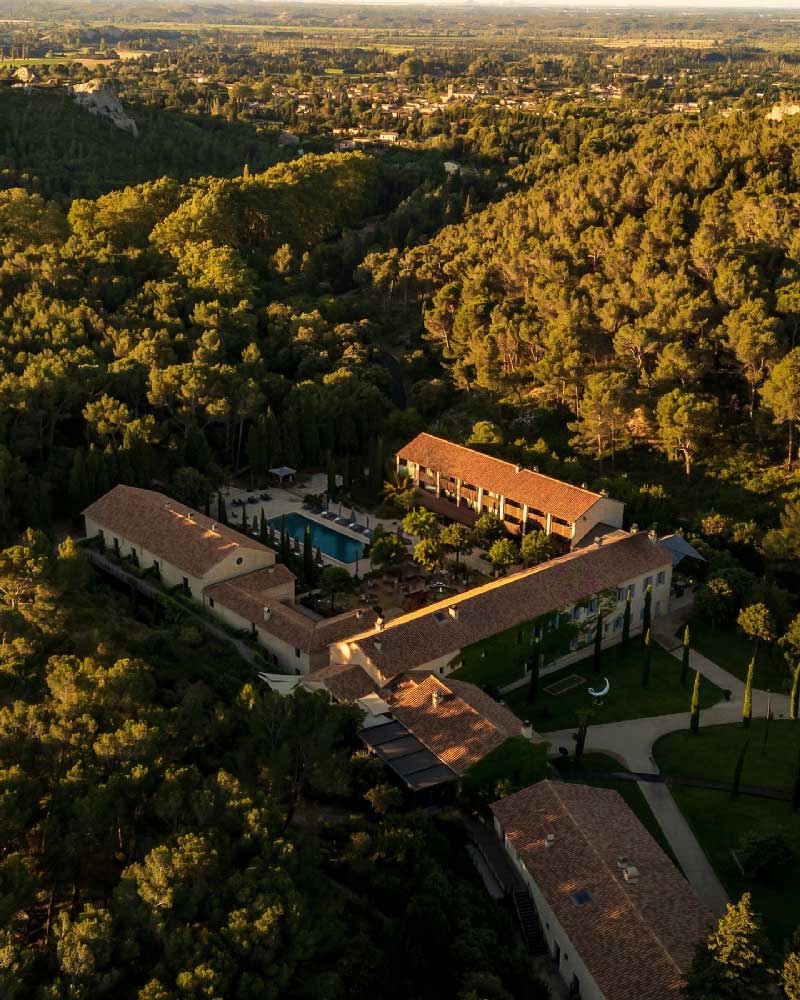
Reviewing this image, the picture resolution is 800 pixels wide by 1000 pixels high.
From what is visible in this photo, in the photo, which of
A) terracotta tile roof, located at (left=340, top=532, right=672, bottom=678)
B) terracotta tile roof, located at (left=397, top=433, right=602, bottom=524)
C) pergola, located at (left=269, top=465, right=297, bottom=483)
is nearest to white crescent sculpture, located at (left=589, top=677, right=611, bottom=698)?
terracotta tile roof, located at (left=340, top=532, right=672, bottom=678)

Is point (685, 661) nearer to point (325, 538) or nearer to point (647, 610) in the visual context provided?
point (647, 610)

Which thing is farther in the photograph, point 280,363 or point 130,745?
point 280,363

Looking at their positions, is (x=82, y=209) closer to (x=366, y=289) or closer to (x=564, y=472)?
(x=366, y=289)

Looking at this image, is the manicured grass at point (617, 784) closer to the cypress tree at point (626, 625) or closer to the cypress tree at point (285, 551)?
the cypress tree at point (626, 625)

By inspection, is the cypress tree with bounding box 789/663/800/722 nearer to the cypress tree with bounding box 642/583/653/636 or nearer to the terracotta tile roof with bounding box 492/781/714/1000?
the cypress tree with bounding box 642/583/653/636

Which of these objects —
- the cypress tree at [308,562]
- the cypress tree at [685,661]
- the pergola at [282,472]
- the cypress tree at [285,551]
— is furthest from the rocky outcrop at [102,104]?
the cypress tree at [685,661]

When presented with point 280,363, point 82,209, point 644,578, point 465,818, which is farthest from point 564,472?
point 82,209
